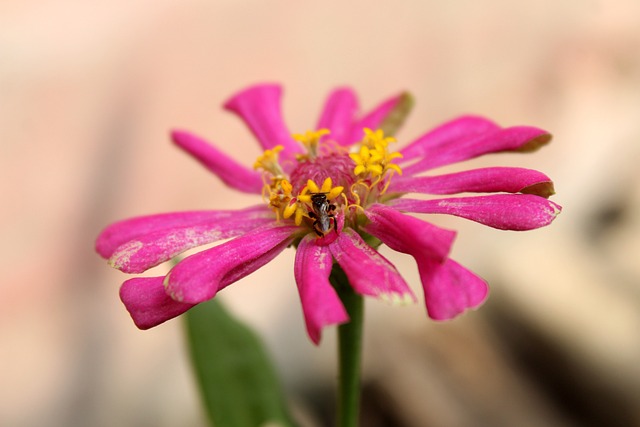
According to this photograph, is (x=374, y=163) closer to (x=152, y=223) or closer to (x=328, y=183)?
(x=328, y=183)

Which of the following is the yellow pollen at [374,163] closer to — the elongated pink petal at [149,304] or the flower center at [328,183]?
the flower center at [328,183]

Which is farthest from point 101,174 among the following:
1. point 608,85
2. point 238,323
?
point 608,85

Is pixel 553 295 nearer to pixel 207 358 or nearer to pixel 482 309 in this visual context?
pixel 482 309

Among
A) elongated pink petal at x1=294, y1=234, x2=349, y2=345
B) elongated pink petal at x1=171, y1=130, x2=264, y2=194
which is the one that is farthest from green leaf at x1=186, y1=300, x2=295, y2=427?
elongated pink petal at x1=294, y1=234, x2=349, y2=345

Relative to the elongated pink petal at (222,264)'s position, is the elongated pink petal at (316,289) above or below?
below

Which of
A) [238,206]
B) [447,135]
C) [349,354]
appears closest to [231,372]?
[349,354]

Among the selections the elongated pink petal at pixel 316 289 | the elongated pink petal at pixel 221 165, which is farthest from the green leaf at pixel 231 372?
the elongated pink petal at pixel 316 289
